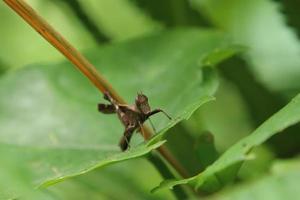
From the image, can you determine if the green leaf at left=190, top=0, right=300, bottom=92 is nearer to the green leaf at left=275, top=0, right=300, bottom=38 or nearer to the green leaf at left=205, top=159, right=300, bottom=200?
the green leaf at left=275, top=0, right=300, bottom=38

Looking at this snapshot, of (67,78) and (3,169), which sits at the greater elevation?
(67,78)

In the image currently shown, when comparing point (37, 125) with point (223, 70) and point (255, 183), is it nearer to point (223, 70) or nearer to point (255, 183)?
point (223, 70)

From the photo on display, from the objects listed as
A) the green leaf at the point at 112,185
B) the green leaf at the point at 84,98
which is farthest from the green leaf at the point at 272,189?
the green leaf at the point at 112,185

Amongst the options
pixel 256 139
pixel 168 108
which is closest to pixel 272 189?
pixel 256 139

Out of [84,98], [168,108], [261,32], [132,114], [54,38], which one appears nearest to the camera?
[54,38]

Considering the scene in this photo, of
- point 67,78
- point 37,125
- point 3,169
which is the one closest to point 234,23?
point 67,78

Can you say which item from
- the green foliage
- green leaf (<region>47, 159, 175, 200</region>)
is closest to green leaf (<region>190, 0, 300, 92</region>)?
the green foliage

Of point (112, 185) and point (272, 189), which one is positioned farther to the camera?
point (112, 185)

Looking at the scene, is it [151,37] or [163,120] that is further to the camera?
[151,37]

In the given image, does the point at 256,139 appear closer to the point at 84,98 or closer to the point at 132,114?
the point at 132,114
